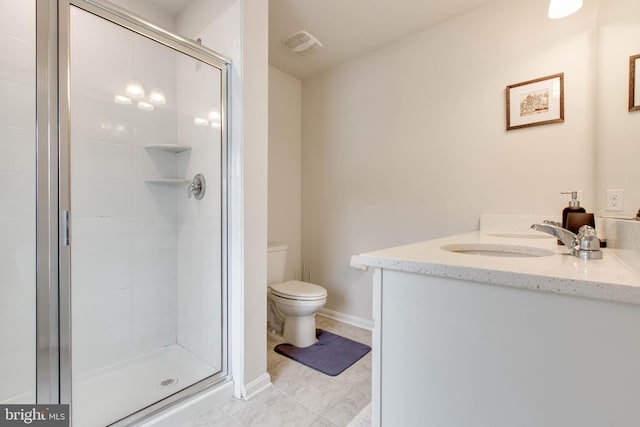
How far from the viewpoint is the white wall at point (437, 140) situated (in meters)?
1.64

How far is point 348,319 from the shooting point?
8.54 feet

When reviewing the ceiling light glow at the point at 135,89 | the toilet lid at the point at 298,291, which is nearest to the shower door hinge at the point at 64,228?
the ceiling light glow at the point at 135,89

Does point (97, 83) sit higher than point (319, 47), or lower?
lower

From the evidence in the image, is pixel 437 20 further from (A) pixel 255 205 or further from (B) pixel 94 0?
(B) pixel 94 0

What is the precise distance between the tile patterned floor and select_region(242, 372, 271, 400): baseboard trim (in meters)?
0.03

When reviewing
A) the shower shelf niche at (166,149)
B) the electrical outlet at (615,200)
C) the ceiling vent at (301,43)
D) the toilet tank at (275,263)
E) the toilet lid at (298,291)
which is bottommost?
the toilet lid at (298,291)

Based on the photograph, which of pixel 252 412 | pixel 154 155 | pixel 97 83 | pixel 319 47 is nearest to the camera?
pixel 252 412

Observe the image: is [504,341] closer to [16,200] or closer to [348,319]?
[348,319]

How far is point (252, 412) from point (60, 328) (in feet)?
3.11

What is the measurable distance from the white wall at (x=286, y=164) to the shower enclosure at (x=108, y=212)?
901mm

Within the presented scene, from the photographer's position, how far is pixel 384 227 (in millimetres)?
2408

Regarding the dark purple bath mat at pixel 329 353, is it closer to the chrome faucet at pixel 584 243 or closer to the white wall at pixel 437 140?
the white wall at pixel 437 140

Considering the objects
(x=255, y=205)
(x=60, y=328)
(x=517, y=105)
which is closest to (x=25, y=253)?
(x=60, y=328)

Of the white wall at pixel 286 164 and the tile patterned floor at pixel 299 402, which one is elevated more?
the white wall at pixel 286 164
